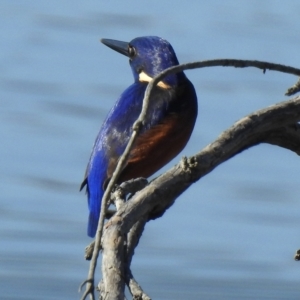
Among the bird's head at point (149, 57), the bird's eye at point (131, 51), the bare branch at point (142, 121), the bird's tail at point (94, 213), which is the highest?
the bird's eye at point (131, 51)

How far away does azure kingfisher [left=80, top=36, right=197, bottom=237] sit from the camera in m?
3.78

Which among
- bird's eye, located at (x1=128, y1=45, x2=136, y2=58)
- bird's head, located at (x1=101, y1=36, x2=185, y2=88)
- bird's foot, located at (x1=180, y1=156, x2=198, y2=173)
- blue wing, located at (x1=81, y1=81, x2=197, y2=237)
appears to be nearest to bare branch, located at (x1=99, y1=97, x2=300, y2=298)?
bird's foot, located at (x1=180, y1=156, x2=198, y2=173)

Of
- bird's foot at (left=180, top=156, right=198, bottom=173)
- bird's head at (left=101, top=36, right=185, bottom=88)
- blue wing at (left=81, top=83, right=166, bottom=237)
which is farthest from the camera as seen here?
bird's head at (left=101, top=36, right=185, bottom=88)

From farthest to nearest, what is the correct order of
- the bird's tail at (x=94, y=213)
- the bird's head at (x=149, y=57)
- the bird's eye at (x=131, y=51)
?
the bird's eye at (x=131, y=51) → the bird's head at (x=149, y=57) → the bird's tail at (x=94, y=213)

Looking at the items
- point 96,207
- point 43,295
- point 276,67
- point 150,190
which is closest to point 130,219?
point 150,190

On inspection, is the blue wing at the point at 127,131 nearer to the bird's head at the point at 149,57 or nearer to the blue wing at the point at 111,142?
the blue wing at the point at 111,142

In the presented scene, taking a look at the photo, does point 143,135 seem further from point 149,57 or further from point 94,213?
point 149,57

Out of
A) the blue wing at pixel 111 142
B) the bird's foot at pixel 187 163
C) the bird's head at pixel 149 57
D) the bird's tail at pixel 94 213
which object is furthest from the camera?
the bird's head at pixel 149 57

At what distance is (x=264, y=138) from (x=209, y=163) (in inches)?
9.5

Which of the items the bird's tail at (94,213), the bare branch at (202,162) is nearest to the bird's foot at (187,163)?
the bare branch at (202,162)

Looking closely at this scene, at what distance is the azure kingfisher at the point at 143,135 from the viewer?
3779 mm

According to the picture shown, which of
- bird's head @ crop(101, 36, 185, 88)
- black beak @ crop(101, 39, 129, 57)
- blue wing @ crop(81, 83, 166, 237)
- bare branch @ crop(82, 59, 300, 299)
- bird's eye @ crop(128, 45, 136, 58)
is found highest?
black beak @ crop(101, 39, 129, 57)

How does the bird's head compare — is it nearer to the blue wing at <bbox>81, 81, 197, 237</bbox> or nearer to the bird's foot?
the blue wing at <bbox>81, 81, 197, 237</bbox>

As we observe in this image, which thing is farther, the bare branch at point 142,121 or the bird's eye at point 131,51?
the bird's eye at point 131,51
